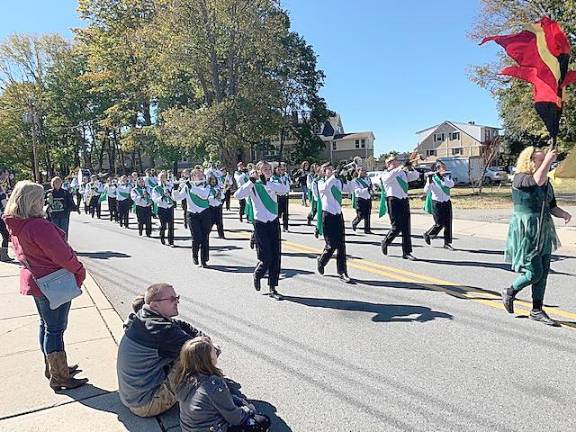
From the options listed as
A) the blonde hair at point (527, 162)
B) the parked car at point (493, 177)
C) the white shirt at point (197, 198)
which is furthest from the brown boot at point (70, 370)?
the parked car at point (493, 177)

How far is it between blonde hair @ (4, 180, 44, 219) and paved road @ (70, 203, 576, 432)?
2.09 metres

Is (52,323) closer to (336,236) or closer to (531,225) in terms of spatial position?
(336,236)

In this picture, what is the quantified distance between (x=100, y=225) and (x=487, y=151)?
21.3 meters

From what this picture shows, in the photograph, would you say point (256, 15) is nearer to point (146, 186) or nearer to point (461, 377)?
point (146, 186)

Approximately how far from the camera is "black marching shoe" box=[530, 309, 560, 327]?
16.7ft

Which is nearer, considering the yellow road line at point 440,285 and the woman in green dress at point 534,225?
the woman in green dress at point 534,225

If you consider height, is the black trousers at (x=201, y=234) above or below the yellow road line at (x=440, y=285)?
above

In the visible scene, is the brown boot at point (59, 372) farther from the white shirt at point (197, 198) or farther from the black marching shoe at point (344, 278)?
the white shirt at point (197, 198)

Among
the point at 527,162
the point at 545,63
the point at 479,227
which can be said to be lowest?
the point at 479,227

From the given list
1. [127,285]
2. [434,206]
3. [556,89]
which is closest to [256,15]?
[434,206]

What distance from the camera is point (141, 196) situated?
46.8 feet

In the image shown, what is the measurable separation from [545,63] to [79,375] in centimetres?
538

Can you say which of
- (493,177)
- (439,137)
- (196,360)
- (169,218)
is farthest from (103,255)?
(439,137)

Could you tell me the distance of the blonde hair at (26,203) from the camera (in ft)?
12.3
